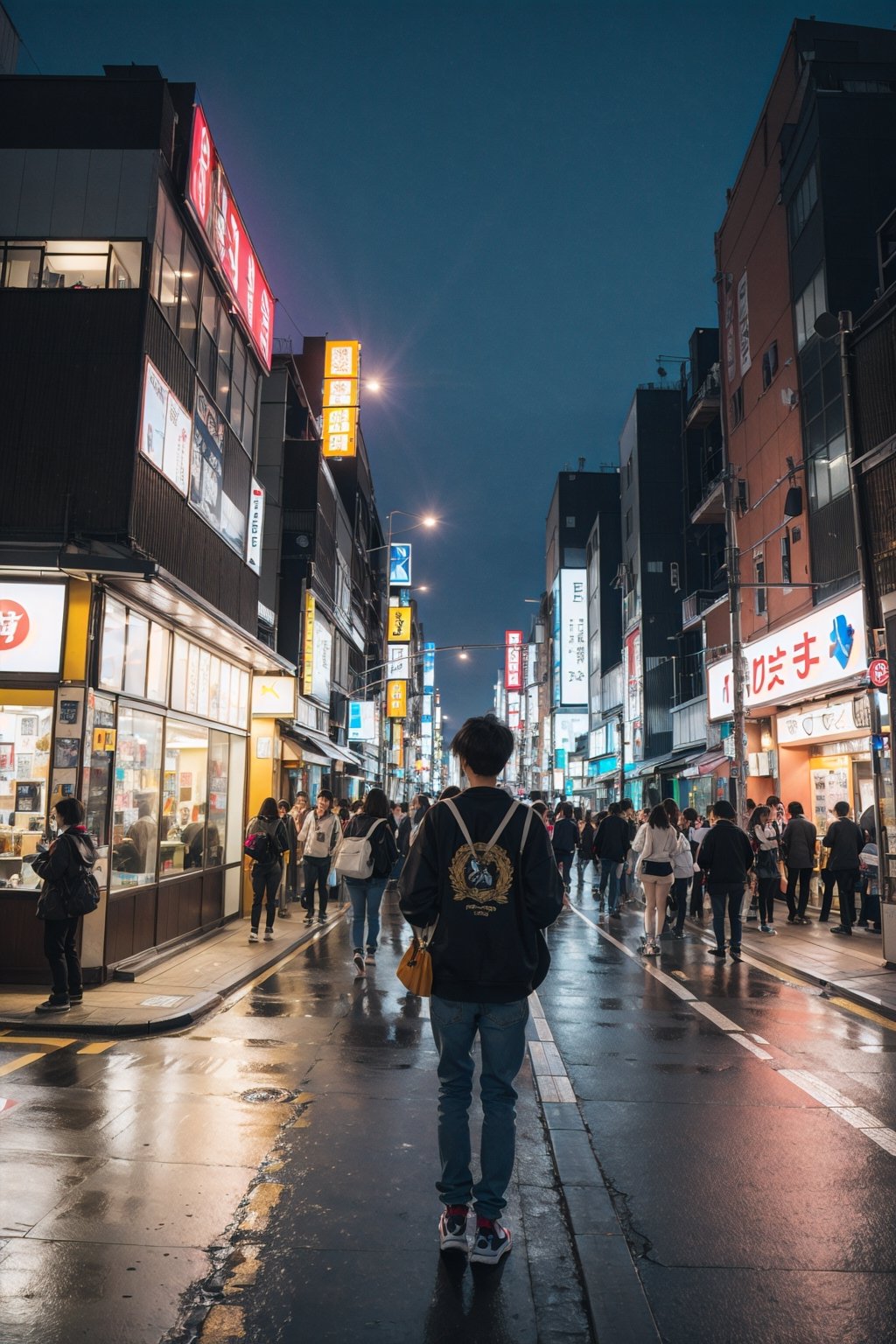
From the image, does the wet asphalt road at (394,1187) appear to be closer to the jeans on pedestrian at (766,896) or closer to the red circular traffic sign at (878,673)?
the red circular traffic sign at (878,673)

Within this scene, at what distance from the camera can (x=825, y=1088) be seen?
6613mm

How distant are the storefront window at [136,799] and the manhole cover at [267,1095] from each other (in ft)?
16.4

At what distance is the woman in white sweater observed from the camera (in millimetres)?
12719

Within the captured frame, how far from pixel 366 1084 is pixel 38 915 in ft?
13.2

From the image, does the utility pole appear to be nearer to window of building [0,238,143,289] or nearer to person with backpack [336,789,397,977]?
person with backpack [336,789,397,977]

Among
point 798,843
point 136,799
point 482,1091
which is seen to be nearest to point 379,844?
point 136,799

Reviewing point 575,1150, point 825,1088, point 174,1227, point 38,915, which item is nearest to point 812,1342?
point 575,1150

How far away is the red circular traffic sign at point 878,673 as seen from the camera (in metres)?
12.2

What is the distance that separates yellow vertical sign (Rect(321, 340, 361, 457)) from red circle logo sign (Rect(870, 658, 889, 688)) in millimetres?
26382

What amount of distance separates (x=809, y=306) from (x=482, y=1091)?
22.3 meters

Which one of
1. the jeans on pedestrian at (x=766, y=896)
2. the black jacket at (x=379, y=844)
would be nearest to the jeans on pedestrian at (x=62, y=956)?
the black jacket at (x=379, y=844)

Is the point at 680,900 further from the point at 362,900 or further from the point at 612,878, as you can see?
the point at 362,900

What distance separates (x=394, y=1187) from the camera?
15.5ft

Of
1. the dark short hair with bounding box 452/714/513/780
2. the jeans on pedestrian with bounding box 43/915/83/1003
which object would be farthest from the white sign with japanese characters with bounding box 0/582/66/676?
the dark short hair with bounding box 452/714/513/780
